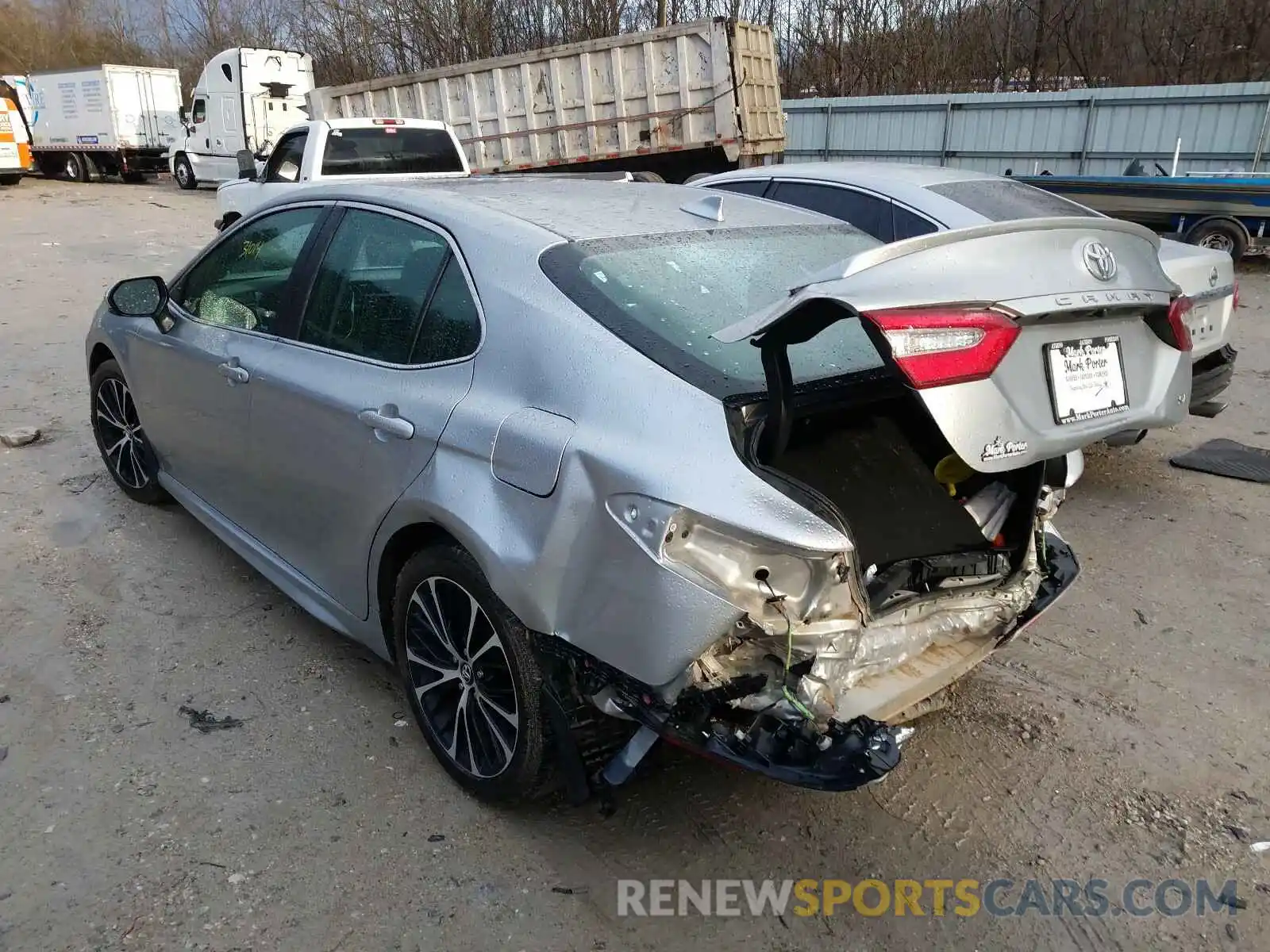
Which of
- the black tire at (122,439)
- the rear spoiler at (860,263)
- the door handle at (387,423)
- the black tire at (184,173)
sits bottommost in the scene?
the black tire at (184,173)

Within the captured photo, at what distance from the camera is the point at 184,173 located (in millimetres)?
23219

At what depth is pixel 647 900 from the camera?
2.39 metres

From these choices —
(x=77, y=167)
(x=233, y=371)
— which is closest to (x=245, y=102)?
(x=77, y=167)

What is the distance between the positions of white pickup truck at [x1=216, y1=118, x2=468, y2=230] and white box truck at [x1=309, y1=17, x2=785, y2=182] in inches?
130

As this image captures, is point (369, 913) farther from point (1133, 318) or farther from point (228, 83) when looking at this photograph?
point (228, 83)

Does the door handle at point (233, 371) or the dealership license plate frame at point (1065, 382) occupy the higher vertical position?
the dealership license plate frame at point (1065, 382)

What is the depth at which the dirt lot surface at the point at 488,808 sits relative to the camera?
7.59ft

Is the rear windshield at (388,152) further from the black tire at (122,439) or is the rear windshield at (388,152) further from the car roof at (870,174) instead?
the black tire at (122,439)

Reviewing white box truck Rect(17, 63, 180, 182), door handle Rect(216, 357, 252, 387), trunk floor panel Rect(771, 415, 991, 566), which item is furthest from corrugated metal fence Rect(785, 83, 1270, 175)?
white box truck Rect(17, 63, 180, 182)

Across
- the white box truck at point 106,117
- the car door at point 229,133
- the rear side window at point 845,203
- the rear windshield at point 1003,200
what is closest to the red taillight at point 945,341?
the rear side window at point 845,203

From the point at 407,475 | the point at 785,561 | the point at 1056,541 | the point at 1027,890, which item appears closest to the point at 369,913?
the point at 407,475

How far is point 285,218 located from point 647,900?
→ 8.82 ft

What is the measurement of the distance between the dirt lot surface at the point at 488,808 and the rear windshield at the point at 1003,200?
2.26 meters

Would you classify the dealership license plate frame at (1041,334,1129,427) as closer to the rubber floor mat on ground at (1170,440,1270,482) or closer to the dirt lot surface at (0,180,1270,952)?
the dirt lot surface at (0,180,1270,952)
